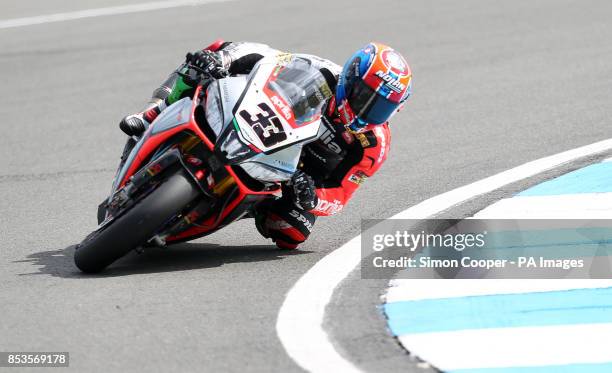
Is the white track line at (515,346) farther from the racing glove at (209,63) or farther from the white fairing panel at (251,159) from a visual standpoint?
the racing glove at (209,63)

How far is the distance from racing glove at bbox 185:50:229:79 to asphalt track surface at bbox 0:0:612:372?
1200 millimetres

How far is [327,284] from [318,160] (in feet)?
4.14

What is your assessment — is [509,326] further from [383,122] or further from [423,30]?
[423,30]

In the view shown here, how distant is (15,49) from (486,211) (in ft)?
28.5

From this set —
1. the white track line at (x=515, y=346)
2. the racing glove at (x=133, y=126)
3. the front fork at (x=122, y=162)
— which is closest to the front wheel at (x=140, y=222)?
the front fork at (x=122, y=162)

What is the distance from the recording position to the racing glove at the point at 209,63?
691 centimetres

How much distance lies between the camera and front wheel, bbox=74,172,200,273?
604 centimetres

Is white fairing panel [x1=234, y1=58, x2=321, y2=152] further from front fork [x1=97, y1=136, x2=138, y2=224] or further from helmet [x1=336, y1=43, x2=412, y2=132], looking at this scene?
front fork [x1=97, y1=136, x2=138, y2=224]

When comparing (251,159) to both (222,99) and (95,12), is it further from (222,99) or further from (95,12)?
(95,12)

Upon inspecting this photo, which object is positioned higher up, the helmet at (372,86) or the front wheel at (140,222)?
the helmet at (372,86)

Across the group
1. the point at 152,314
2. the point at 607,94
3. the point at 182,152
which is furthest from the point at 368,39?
the point at 152,314

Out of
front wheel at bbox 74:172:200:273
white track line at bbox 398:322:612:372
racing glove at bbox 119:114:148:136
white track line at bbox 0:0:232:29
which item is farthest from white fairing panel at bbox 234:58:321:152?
white track line at bbox 0:0:232:29

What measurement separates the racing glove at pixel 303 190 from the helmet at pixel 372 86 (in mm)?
458

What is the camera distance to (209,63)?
22.7 ft
